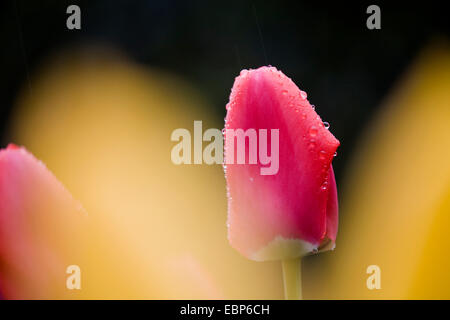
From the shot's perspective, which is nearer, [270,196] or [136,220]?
[270,196]

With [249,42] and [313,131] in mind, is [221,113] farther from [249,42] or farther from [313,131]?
[313,131]

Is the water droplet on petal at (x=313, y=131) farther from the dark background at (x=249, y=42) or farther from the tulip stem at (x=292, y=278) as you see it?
the dark background at (x=249, y=42)

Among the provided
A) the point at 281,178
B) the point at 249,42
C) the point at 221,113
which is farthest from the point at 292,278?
the point at 249,42

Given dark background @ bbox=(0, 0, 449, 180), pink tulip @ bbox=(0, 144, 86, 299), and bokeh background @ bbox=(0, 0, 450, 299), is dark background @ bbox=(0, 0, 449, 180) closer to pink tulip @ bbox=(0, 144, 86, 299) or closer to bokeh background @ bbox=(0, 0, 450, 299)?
bokeh background @ bbox=(0, 0, 450, 299)

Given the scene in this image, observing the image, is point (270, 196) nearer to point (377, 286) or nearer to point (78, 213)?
point (78, 213)

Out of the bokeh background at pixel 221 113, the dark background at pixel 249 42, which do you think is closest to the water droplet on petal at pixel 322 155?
the bokeh background at pixel 221 113
